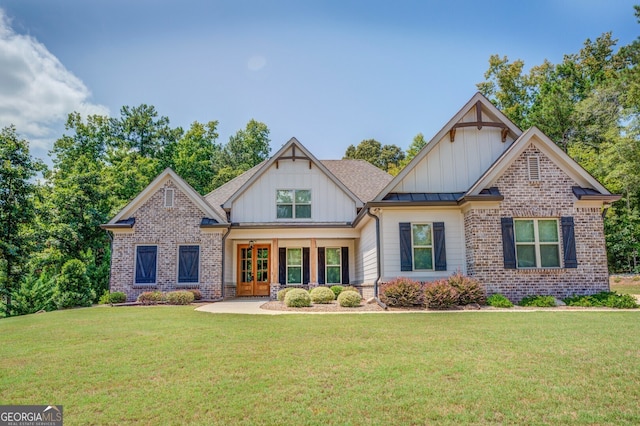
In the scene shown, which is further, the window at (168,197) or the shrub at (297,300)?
the window at (168,197)

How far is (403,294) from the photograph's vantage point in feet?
40.4

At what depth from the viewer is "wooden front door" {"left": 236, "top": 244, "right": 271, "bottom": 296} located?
20266 mm

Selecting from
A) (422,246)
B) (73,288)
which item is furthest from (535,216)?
(73,288)

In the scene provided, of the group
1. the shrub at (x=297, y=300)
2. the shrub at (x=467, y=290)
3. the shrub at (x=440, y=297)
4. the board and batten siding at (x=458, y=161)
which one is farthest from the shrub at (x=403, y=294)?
the board and batten siding at (x=458, y=161)

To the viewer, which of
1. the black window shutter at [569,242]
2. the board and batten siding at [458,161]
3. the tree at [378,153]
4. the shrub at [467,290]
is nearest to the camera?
the shrub at [467,290]

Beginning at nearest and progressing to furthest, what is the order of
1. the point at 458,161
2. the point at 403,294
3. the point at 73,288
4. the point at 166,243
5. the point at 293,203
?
the point at 403,294 < the point at 458,161 < the point at 166,243 < the point at 73,288 < the point at 293,203

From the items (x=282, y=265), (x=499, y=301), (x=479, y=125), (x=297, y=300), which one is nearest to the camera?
(x=499, y=301)

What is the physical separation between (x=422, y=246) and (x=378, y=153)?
33.1 m

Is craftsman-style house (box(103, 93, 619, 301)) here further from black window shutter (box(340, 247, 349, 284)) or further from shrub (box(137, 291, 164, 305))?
shrub (box(137, 291, 164, 305))

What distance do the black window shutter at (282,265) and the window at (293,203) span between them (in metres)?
1.84

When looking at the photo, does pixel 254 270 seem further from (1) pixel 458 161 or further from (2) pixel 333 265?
(1) pixel 458 161

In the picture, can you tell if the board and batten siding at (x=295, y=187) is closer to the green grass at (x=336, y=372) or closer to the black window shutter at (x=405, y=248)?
the black window shutter at (x=405, y=248)

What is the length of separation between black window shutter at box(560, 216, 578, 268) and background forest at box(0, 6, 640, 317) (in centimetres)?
1633

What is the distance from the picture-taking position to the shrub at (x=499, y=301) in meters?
12.3
